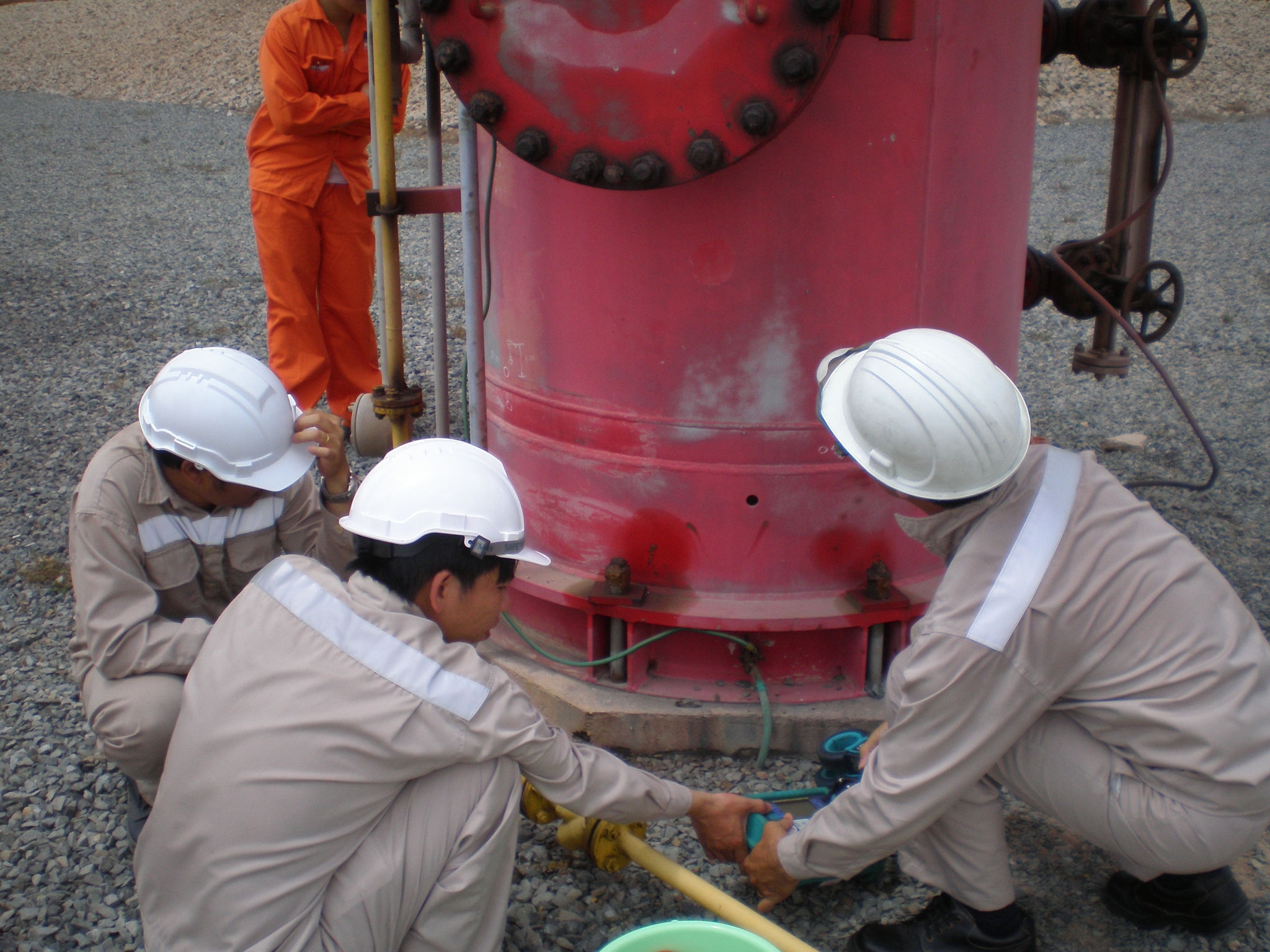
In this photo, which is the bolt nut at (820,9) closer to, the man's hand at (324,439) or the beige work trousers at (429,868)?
the man's hand at (324,439)

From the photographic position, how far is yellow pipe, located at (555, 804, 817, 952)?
173 centimetres

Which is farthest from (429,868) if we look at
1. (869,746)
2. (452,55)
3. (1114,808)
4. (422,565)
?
(452,55)

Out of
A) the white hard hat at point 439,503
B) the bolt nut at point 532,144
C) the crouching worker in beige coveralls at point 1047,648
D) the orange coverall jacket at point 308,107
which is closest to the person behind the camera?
the crouching worker in beige coveralls at point 1047,648

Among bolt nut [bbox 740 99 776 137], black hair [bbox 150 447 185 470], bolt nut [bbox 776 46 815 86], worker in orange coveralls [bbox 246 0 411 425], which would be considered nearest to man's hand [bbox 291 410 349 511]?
black hair [bbox 150 447 185 470]

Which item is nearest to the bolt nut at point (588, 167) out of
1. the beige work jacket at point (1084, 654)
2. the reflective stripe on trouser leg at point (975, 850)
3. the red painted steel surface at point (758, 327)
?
the red painted steel surface at point (758, 327)

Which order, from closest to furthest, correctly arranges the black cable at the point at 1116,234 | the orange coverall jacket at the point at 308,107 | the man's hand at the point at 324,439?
the man's hand at the point at 324,439 < the black cable at the point at 1116,234 < the orange coverall jacket at the point at 308,107

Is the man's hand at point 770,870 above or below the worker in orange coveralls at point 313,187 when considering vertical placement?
below

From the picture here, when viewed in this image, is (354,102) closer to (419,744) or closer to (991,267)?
(991,267)

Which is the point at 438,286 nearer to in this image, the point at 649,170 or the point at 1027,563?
the point at 649,170

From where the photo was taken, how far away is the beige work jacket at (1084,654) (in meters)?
1.66

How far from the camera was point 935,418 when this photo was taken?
1.69m

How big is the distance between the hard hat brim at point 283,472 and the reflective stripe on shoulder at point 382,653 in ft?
1.95

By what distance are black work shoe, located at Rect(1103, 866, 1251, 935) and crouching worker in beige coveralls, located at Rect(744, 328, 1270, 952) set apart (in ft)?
1.04

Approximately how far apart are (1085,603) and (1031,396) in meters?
4.10
